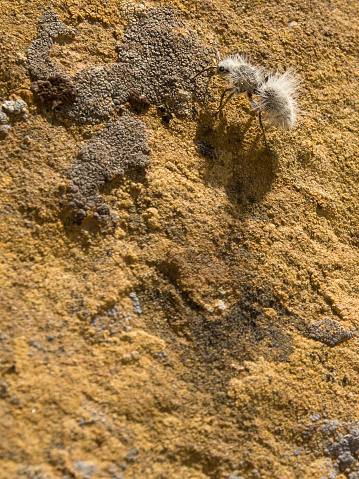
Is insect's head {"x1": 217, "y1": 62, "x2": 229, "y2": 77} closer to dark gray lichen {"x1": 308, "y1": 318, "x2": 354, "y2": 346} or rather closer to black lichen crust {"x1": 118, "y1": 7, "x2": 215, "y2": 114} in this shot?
black lichen crust {"x1": 118, "y1": 7, "x2": 215, "y2": 114}

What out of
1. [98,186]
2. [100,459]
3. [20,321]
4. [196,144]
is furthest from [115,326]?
[196,144]

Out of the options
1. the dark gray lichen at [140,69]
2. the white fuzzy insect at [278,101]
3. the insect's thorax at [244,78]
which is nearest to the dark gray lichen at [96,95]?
the dark gray lichen at [140,69]

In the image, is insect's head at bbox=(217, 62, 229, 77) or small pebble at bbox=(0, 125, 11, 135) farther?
insect's head at bbox=(217, 62, 229, 77)

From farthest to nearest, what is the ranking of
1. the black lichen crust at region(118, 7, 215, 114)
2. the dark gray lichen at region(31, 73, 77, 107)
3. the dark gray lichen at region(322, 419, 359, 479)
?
the black lichen crust at region(118, 7, 215, 114) < the dark gray lichen at region(31, 73, 77, 107) < the dark gray lichen at region(322, 419, 359, 479)

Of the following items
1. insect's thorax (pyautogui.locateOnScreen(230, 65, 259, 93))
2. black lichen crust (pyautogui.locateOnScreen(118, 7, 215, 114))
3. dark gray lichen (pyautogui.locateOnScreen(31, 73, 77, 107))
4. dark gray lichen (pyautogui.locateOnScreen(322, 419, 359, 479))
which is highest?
insect's thorax (pyautogui.locateOnScreen(230, 65, 259, 93))

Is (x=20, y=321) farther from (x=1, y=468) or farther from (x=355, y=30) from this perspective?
(x=355, y=30)

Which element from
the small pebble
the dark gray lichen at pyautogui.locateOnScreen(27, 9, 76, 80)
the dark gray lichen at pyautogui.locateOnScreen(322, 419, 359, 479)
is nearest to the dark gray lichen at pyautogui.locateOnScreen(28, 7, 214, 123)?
the dark gray lichen at pyautogui.locateOnScreen(27, 9, 76, 80)

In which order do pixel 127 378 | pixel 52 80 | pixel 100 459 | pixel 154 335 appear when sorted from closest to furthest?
pixel 100 459 → pixel 127 378 → pixel 154 335 → pixel 52 80
